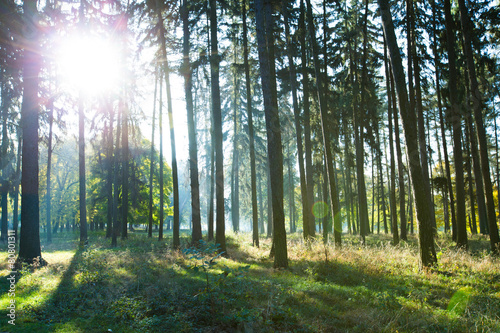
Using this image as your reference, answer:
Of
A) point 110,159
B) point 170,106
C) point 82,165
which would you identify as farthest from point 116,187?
point 170,106

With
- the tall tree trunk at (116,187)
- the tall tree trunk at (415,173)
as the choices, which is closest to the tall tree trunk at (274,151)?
the tall tree trunk at (415,173)

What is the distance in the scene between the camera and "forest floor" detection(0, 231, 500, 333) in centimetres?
464

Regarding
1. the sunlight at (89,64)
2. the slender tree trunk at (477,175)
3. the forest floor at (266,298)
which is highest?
the sunlight at (89,64)

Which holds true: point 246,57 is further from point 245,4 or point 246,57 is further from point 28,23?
point 28,23

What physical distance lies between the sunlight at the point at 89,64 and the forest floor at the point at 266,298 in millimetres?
8530

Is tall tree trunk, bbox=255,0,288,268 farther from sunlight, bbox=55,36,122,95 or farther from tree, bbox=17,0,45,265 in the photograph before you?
sunlight, bbox=55,36,122,95

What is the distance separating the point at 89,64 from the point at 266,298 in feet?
47.1

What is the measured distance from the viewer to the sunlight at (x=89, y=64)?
40.2ft

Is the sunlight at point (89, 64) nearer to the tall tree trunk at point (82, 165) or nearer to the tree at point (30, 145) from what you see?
the tree at point (30, 145)

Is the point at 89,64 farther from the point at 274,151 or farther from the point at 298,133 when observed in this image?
the point at 298,133

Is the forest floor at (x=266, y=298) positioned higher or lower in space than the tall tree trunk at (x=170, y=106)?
lower

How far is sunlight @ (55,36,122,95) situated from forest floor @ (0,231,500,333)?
8530 mm

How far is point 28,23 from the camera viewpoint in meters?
9.85

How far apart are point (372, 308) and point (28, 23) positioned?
1365cm
